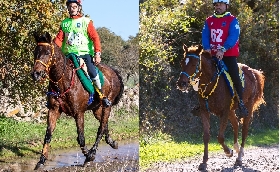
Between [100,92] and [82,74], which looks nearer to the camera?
[82,74]

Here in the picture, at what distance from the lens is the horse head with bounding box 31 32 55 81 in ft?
7.25

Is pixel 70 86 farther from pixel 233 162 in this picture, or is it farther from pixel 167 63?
pixel 233 162

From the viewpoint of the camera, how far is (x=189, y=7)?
3197mm

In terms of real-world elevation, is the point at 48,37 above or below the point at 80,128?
above

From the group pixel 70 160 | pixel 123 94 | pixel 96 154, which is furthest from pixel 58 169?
pixel 123 94

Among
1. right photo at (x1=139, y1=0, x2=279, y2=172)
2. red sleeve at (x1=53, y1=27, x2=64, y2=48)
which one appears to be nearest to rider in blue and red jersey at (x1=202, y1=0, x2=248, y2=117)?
right photo at (x1=139, y1=0, x2=279, y2=172)

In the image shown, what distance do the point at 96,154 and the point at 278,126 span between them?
199 cm

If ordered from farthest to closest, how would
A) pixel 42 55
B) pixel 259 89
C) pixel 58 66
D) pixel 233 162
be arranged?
pixel 259 89
pixel 233 162
pixel 58 66
pixel 42 55

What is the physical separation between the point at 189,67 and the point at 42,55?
37.6 inches

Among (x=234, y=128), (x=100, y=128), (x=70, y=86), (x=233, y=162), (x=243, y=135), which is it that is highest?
(x=70, y=86)

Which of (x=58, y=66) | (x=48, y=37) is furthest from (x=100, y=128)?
(x=48, y=37)

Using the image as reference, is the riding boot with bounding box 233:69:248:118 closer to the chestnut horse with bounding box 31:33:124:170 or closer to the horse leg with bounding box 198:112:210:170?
the horse leg with bounding box 198:112:210:170

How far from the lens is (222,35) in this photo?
2.92 meters

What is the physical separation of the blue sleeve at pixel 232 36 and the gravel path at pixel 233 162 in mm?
770
